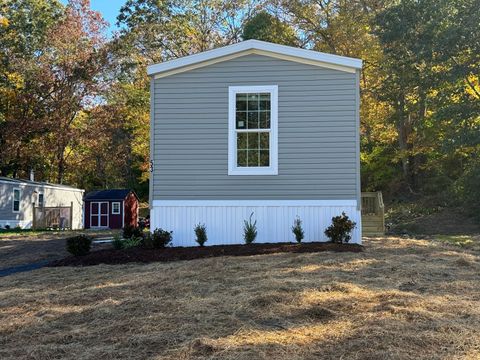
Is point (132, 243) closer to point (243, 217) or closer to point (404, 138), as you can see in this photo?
point (243, 217)

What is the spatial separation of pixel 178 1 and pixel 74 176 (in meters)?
19.7

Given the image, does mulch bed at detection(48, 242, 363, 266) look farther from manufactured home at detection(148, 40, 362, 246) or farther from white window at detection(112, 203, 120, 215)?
white window at detection(112, 203, 120, 215)

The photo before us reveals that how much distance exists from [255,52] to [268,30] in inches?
539

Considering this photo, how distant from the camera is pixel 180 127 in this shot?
9.79 metres

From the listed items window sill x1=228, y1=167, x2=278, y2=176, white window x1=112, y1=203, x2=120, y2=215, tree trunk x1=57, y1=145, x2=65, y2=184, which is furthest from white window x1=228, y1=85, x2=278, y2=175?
tree trunk x1=57, y1=145, x2=65, y2=184

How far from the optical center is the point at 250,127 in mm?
9680

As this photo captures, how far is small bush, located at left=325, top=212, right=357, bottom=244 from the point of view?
8.96 metres

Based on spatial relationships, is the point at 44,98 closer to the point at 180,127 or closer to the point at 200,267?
the point at 180,127

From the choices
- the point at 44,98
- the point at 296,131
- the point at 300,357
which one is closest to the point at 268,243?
the point at 296,131

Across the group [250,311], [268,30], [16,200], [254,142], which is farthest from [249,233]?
[16,200]

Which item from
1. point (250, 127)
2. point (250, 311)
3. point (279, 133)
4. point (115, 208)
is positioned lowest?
point (250, 311)

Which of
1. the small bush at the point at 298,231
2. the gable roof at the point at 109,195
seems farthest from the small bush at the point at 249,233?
the gable roof at the point at 109,195

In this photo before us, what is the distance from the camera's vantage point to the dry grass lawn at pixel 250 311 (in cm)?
352

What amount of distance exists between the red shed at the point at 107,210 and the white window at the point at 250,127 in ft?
62.3
